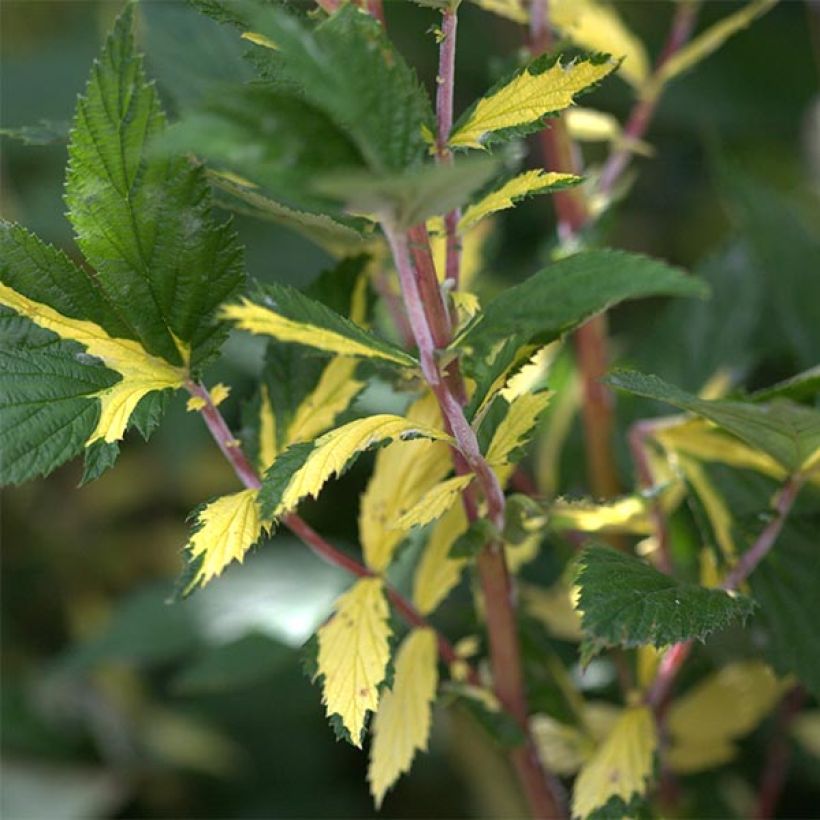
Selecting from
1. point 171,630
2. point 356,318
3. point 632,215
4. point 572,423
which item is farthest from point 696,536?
point 632,215

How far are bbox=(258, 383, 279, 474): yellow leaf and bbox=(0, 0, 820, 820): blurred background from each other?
5.4 inches

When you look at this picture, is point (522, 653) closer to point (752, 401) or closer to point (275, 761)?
point (752, 401)

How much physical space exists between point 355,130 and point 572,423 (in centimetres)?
58

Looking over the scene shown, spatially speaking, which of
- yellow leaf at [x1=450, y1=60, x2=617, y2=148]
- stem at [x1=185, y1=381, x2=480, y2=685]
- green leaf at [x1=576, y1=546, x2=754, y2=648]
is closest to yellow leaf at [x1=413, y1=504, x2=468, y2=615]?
stem at [x1=185, y1=381, x2=480, y2=685]

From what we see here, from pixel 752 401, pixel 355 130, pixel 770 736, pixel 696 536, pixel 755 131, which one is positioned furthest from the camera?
pixel 755 131

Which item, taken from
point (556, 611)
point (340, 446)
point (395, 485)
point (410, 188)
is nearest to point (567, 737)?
point (556, 611)

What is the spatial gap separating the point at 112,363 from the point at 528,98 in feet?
0.67

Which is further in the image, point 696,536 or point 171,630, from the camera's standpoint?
point 171,630

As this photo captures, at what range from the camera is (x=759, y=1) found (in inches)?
28.5

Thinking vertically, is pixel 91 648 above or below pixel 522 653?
below

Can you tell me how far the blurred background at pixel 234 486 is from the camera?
0.84m

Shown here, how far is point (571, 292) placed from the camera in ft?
1.31

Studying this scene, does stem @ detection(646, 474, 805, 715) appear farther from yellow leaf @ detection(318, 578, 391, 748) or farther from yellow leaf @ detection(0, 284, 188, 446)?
yellow leaf @ detection(0, 284, 188, 446)

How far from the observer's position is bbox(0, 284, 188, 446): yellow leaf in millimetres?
462
